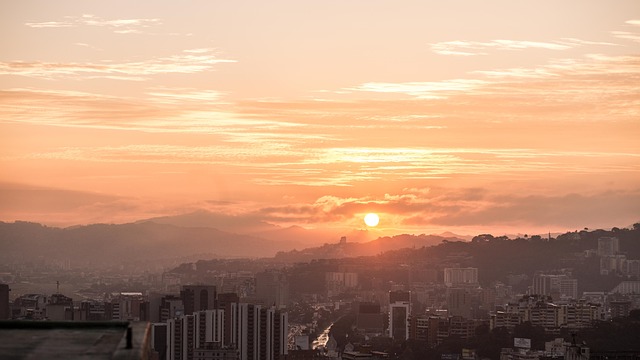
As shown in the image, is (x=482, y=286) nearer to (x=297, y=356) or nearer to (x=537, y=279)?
(x=537, y=279)

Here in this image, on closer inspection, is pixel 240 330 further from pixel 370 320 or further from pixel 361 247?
pixel 361 247

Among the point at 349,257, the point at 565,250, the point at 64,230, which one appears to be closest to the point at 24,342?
the point at 64,230

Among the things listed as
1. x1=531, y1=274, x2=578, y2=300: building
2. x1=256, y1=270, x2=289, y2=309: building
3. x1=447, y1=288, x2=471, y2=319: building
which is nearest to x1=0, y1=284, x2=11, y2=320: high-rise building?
x1=256, y1=270, x2=289, y2=309: building

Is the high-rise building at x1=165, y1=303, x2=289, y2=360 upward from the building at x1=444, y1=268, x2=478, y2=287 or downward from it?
downward

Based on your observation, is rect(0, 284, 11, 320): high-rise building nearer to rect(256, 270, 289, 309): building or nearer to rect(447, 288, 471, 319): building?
rect(256, 270, 289, 309): building

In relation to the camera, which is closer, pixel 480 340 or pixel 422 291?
pixel 480 340
